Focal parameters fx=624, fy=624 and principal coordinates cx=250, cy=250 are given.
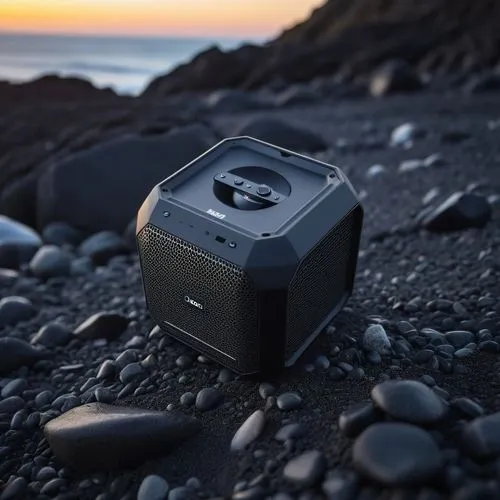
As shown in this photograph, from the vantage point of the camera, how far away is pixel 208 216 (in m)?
2.00

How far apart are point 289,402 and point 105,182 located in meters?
3.33

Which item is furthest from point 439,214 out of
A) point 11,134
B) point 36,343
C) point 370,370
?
point 11,134

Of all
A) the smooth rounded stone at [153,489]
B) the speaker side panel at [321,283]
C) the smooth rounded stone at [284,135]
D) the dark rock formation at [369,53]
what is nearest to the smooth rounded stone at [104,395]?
the smooth rounded stone at [153,489]

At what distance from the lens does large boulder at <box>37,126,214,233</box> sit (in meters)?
4.86

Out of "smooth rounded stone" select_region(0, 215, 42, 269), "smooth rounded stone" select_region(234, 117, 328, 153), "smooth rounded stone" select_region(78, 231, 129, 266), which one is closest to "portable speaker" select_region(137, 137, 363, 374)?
"smooth rounded stone" select_region(78, 231, 129, 266)

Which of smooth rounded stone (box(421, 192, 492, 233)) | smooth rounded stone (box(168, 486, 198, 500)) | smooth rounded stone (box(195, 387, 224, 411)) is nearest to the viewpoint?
smooth rounded stone (box(168, 486, 198, 500))

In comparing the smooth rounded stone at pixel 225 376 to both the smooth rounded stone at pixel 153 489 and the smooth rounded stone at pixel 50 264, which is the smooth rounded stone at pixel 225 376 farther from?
the smooth rounded stone at pixel 50 264

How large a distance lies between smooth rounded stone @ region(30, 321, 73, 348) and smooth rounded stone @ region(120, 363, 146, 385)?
0.62m

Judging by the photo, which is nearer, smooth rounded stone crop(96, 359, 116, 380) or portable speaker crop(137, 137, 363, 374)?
portable speaker crop(137, 137, 363, 374)

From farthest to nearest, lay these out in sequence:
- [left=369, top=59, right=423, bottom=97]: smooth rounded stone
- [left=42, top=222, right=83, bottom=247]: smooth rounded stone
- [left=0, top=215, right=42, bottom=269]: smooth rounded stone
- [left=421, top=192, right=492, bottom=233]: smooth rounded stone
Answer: [left=369, top=59, right=423, bottom=97]: smooth rounded stone → [left=42, top=222, right=83, bottom=247]: smooth rounded stone → [left=0, top=215, right=42, bottom=269]: smooth rounded stone → [left=421, top=192, right=492, bottom=233]: smooth rounded stone

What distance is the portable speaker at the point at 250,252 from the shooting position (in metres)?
1.88

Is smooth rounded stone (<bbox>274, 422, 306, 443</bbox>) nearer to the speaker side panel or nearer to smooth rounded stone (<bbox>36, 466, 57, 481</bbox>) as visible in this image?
the speaker side panel

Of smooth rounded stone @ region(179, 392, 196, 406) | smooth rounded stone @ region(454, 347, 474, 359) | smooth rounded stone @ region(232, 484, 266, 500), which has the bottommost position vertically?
smooth rounded stone @ region(179, 392, 196, 406)

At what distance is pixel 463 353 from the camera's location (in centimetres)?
223
